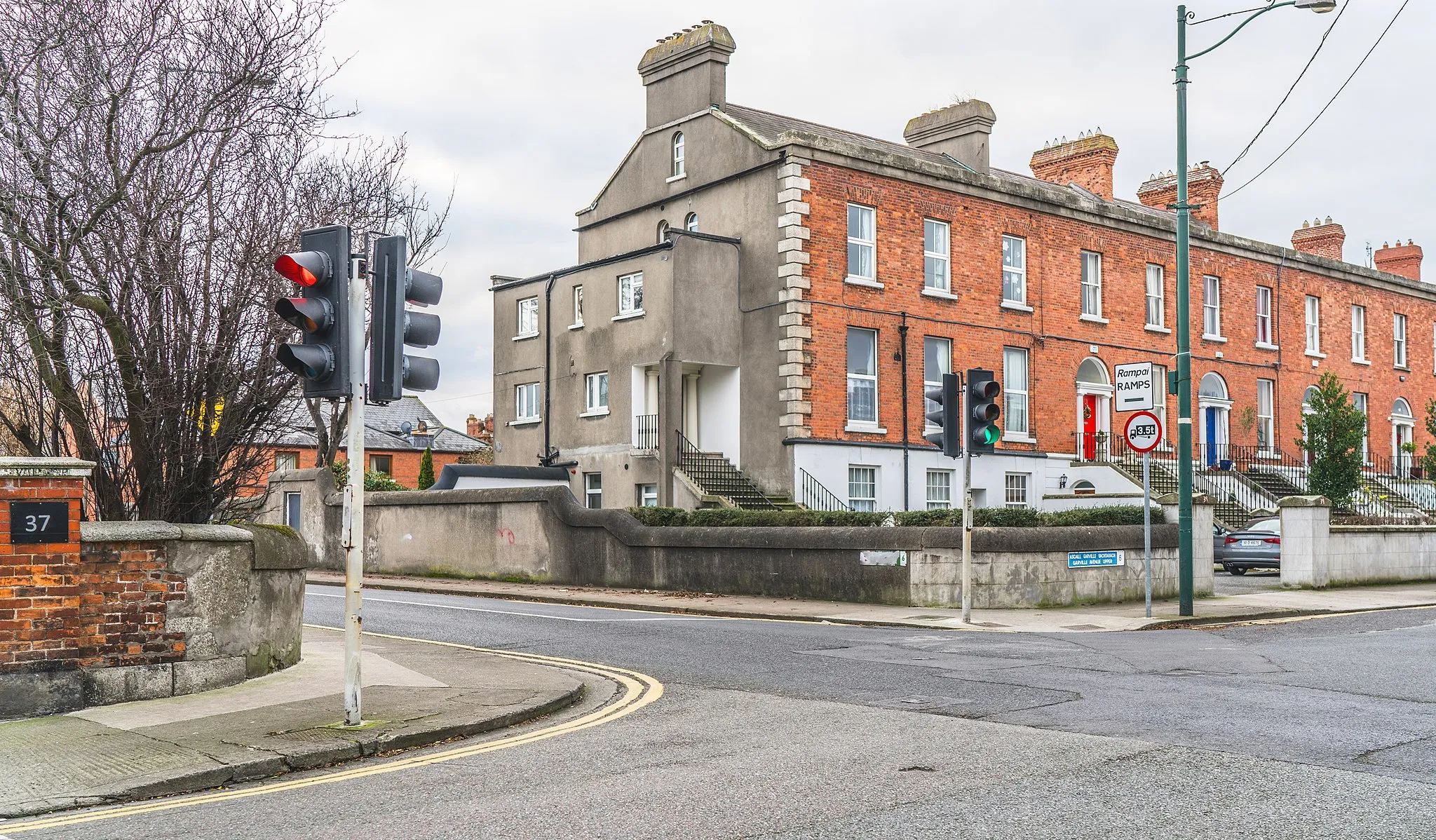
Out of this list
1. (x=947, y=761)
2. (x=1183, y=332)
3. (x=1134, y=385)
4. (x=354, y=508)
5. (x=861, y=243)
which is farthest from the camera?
(x=861, y=243)

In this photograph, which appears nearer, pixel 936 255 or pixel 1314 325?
pixel 936 255

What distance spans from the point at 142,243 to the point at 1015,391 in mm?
25382

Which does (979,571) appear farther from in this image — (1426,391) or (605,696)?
(1426,391)

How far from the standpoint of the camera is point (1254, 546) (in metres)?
28.9

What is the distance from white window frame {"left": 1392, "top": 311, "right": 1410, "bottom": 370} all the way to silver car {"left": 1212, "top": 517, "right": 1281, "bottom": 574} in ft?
66.2

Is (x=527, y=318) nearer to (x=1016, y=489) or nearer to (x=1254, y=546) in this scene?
(x=1016, y=489)

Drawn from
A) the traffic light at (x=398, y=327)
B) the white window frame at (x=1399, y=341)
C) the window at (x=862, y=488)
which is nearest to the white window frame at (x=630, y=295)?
the window at (x=862, y=488)

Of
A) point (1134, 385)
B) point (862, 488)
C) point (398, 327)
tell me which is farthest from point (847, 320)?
point (398, 327)

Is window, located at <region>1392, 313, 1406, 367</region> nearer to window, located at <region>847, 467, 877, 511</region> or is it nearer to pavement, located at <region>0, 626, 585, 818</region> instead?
window, located at <region>847, 467, 877, 511</region>

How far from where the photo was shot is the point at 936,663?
43.0 feet

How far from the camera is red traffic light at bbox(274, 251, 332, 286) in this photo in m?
8.70

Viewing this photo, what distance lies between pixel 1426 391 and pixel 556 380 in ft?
109

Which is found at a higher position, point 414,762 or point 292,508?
point 292,508

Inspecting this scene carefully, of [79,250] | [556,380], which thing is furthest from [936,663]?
[556,380]
